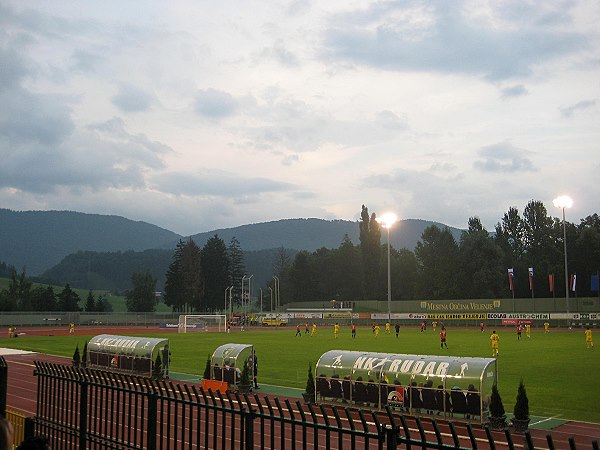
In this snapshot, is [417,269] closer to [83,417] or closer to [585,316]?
[585,316]

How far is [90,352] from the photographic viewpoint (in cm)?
3438

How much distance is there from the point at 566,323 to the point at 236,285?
305ft

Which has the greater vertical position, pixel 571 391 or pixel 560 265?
pixel 560 265

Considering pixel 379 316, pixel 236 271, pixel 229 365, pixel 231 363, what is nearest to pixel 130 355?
pixel 229 365

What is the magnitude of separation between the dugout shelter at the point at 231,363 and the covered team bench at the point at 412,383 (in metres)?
5.11

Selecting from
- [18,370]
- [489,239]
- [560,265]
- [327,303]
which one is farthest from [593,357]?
[327,303]

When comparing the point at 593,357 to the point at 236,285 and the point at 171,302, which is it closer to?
the point at 171,302

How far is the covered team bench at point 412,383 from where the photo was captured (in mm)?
18750

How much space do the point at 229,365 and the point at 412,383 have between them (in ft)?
30.3

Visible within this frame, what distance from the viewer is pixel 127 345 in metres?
32.2

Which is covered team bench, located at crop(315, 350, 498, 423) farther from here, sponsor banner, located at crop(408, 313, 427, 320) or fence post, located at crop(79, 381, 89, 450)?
sponsor banner, located at crop(408, 313, 427, 320)

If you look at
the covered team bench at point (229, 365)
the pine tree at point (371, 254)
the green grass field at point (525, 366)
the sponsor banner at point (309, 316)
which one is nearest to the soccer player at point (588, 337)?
the green grass field at point (525, 366)

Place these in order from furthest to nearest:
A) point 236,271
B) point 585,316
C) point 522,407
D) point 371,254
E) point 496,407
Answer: point 236,271 → point 371,254 → point 585,316 → point 496,407 → point 522,407

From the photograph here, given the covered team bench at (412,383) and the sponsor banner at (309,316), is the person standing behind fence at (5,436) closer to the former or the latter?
the covered team bench at (412,383)
